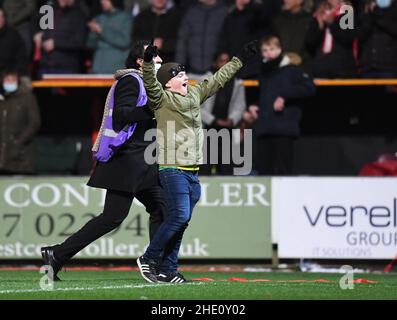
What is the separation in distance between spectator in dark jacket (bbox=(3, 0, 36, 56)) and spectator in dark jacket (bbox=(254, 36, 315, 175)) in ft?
13.2

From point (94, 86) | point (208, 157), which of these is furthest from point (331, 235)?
→ point (94, 86)

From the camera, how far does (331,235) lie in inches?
615

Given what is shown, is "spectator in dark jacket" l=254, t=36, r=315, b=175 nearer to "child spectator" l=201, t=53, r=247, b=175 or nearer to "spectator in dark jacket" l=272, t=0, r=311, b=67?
"child spectator" l=201, t=53, r=247, b=175

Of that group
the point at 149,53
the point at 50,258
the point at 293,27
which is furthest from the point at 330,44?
the point at 50,258

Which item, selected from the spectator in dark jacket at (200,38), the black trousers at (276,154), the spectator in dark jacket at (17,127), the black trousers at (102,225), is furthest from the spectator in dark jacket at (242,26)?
the black trousers at (102,225)

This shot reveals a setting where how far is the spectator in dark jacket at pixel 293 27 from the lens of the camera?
1694 cm

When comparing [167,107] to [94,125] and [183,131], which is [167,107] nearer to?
[183,131]

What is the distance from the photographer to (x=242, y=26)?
55.8 ft

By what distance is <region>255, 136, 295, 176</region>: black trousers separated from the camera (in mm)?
16438

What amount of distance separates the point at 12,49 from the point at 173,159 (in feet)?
24.2

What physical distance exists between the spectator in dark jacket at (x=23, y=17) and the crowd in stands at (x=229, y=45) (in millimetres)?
16

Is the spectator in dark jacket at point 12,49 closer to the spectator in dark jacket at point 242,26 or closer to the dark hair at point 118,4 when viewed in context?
the dark hair at point 118,4

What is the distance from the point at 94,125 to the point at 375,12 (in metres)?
5.21
